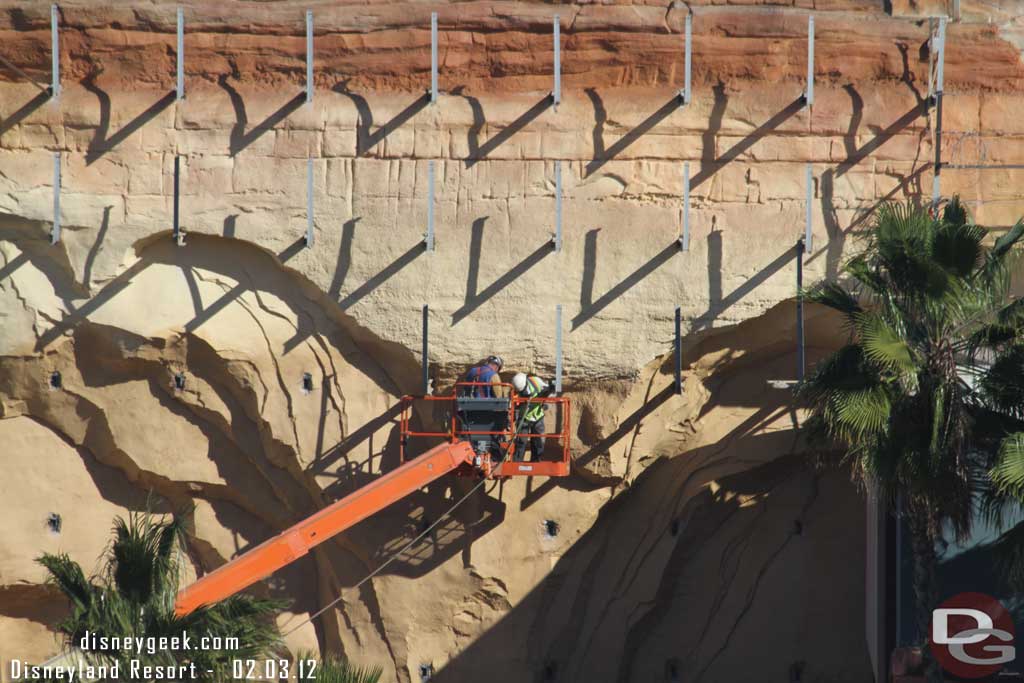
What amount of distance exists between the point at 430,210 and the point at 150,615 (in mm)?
5864

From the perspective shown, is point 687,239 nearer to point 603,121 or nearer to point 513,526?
point 603,121

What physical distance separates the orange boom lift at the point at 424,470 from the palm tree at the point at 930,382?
3.22 m

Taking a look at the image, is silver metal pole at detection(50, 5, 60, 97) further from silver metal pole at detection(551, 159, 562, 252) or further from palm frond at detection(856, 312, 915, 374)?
palm frond at detection(856, 312, 915, 374)

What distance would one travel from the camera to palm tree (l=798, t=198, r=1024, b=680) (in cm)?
1221

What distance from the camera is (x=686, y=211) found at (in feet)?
50.2

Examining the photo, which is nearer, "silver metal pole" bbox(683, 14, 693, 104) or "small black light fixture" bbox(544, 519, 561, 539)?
"silver metal pole" bbox(683, 14, 693, 104)

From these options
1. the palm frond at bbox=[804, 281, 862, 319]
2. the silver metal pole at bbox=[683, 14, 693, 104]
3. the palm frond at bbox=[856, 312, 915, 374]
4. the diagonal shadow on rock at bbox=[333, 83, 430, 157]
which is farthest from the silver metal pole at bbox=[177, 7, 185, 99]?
the palm frond at bbox=[856, 312, 915, 374]

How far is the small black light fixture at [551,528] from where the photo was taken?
51.1 feet

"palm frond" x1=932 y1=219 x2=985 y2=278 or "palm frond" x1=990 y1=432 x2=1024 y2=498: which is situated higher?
"palm frond" x1=932 y1=219 x2=985 y2=278

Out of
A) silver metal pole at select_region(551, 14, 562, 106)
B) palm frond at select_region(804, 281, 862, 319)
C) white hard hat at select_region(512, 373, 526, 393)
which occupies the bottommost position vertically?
white hard hat at select_region(512, 373, 526, 393)

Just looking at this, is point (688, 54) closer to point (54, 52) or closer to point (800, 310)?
point (800, 310)

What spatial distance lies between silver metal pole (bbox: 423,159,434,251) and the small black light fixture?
3.21 meters

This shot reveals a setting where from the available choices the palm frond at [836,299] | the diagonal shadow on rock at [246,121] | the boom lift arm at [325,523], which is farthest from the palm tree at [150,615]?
the palm frond at [836,299]

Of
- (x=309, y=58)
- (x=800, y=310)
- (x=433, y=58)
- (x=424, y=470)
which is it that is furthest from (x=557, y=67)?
(x=424, y=470)
